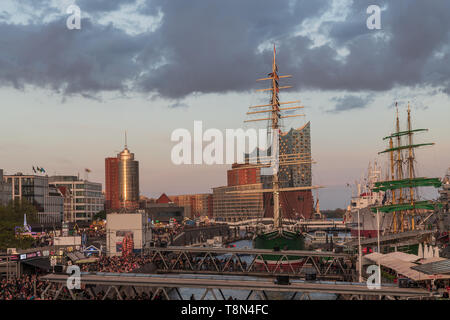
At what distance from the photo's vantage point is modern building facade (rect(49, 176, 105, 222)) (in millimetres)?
179125

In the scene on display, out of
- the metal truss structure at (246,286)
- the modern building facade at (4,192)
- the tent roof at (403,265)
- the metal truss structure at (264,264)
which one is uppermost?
the modern building facade at (4,192)

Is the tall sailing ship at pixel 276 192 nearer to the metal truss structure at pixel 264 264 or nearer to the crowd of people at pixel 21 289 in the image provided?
the metal truss structure at pixel 264 264

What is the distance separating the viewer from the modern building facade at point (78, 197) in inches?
7052

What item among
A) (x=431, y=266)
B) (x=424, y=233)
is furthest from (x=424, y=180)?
(x=431, y=266)

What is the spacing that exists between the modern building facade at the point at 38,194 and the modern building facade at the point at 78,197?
39.5 feet

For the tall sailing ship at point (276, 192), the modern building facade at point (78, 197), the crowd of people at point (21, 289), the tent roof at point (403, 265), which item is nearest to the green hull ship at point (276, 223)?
the tall sailing ship at point (276, 192)

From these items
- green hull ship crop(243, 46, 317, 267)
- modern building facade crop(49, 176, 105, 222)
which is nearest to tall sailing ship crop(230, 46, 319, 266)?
green hull ship crop(243, 46, 317, 267)

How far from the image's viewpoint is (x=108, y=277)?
29516mm

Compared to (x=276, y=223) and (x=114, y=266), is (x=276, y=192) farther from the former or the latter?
(x=114, y=266)

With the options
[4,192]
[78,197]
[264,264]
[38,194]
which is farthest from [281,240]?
[78,197]
